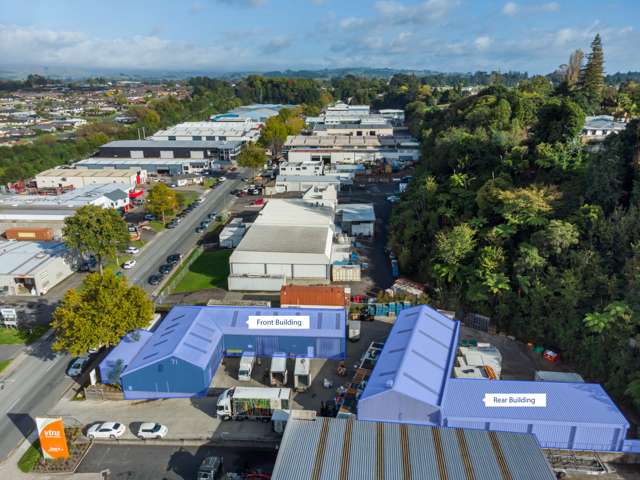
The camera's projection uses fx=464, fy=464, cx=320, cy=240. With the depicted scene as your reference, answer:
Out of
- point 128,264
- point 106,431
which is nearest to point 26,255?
point 128,264

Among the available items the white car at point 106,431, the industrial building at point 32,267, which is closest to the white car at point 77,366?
the white car at point 106,431

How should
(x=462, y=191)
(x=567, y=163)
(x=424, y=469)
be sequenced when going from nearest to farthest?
1. (x=424, y=469)
2. (x=567, y=163)
3. (x=462, y=191)

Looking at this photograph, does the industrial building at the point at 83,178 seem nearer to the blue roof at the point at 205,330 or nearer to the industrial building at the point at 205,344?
the blue roof at the point at 205,330

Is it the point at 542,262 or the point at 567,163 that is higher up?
the point at 567,163

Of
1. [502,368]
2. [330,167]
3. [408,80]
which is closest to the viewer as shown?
[502,368]

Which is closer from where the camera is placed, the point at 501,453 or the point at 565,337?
the point at 501,453

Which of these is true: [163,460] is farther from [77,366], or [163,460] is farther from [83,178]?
[83,178]

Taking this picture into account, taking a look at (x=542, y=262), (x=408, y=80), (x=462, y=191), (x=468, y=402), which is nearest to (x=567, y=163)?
(x=462, y=191)

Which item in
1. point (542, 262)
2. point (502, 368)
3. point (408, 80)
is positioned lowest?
point (502, 368)

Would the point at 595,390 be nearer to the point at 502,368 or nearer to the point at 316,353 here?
the point at 502,368
